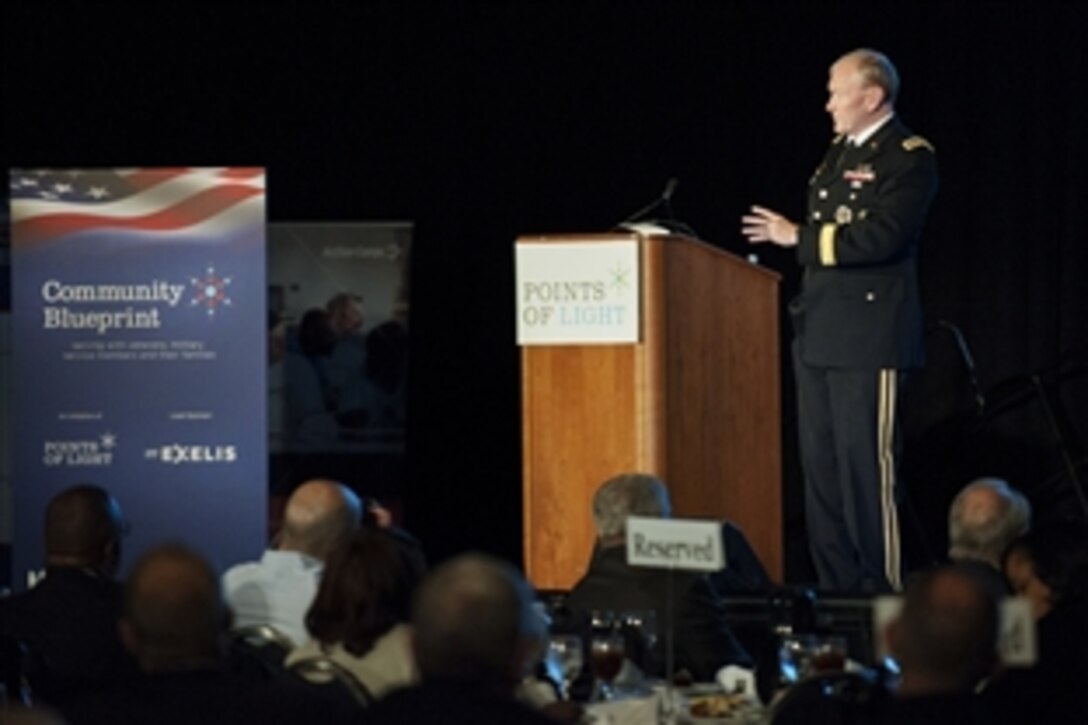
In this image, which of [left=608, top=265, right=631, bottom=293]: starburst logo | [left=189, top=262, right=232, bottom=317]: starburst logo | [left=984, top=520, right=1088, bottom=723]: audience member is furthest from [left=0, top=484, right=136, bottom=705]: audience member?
[left=189, top=262, right=232, bottom=317]: starburst logo

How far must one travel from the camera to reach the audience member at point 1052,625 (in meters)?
4.57

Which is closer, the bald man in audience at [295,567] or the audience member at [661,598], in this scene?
the bald man in audience at [295,567]

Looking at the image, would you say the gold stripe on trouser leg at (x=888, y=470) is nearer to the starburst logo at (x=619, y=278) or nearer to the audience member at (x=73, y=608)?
the starburst logo at (x=619, y=278)

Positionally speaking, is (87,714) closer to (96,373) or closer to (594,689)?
(594,689)

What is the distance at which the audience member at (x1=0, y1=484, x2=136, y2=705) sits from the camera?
5266 millimetres

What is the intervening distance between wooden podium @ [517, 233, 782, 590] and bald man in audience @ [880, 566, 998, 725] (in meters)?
3.58

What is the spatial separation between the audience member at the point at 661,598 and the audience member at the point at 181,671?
74.6 inches

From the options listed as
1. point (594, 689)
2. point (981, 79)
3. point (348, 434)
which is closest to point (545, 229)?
point (348, 434)

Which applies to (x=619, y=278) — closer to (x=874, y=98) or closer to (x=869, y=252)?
(x=869, y=252)

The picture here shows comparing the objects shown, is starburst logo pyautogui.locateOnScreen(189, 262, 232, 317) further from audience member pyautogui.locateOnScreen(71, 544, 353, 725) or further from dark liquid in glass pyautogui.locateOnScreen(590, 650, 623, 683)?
audience member pyautogui.locateOnScreen(71, 544, 353, 725)

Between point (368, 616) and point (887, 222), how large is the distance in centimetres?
336

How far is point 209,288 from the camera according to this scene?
8664 mm

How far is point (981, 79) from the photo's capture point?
367 inches

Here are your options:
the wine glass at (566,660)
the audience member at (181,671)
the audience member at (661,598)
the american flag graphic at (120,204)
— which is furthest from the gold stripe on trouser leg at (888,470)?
the audience member at (181,671)
